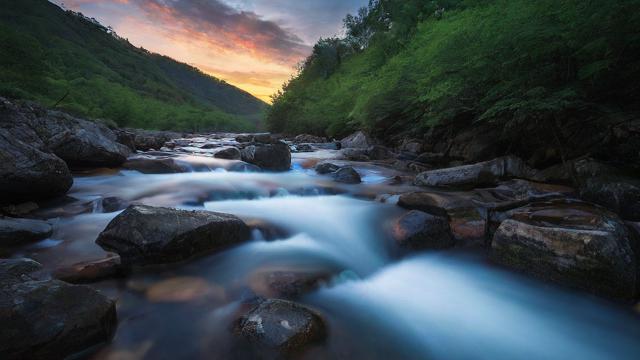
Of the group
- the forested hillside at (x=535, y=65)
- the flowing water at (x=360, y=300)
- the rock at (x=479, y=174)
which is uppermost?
the forested hillside at (x=535, y=65)

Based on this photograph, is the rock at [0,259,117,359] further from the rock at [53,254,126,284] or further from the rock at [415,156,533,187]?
the rock at [415,156,533,187]

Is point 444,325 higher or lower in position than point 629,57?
lower

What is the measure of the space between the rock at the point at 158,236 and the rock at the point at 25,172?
210 centimetres

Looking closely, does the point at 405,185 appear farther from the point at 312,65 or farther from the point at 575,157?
the point at 312,65

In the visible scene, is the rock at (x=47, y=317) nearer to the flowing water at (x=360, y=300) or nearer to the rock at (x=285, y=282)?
the flowing water at (x=360, y=300)

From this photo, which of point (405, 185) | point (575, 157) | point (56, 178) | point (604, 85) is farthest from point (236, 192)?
point (604, 85)

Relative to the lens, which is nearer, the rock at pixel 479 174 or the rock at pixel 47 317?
the rock at pixel 47 317

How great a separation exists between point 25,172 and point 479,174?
878 centimetres

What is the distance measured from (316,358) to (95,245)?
129 inches

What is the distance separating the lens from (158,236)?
13.0 feet

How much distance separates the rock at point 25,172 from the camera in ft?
16.7

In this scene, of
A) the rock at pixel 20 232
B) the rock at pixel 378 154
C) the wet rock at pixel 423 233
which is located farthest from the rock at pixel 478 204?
the rock at pixel 378 154

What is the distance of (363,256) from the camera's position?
5.12 metres

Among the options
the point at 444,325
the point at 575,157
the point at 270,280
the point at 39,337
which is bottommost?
the point at 444,325
